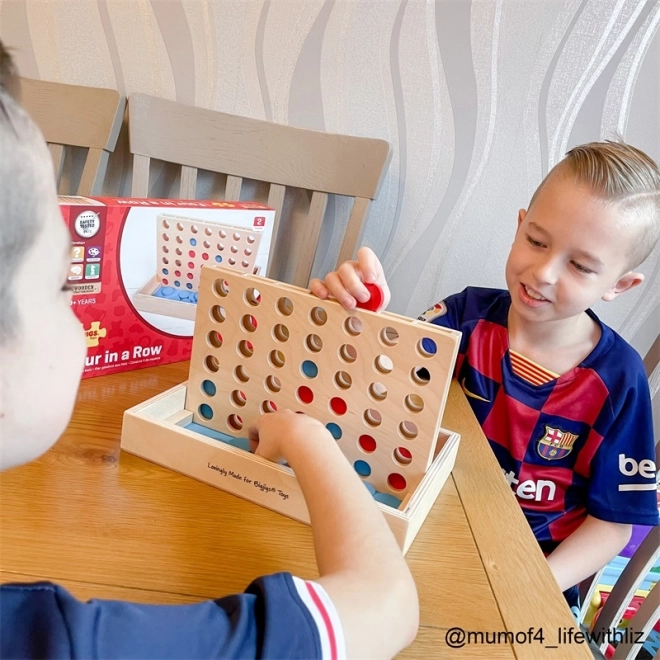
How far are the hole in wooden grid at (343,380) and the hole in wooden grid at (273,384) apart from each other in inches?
2.6

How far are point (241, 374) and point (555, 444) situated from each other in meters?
0.55

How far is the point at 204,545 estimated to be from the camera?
1.53 feet

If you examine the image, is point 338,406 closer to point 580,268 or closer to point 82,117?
point 580,268

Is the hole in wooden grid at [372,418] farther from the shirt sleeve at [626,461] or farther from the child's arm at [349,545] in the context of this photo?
the shirt sleeve at [626,461]

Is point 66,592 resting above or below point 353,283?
below

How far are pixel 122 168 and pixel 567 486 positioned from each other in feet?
3.80

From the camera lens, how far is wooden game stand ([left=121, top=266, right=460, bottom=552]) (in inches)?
20.2

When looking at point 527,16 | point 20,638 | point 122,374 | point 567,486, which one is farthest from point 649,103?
point 20,638

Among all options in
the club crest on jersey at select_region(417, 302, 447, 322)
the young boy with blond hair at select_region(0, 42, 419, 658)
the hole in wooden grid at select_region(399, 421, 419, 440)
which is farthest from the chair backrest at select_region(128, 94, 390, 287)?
the young boy with blond hair at select_region(0, 42, 419, 658)

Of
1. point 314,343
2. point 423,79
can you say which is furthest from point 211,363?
point 423,79

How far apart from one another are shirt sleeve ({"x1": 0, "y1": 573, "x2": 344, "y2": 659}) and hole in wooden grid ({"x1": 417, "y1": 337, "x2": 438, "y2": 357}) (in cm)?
23

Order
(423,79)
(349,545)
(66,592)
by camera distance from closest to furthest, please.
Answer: (66,592)
(349,545)
(423,79)

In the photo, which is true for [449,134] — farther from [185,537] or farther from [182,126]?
[185,537]

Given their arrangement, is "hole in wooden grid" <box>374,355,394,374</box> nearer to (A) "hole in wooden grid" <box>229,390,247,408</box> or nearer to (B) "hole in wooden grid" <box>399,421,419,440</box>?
(B) "hole in wooden grid" <box>399,421,419,440</box>
